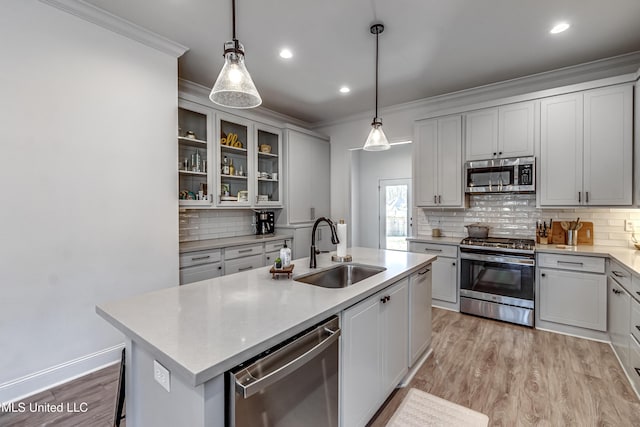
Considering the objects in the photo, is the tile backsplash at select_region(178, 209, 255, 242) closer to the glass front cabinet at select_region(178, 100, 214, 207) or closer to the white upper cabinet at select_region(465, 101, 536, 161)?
the glass front cabinet at select_region(178, 100, 214, 207)

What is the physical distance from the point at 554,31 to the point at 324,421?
348cm

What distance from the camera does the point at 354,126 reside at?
507 centimetres

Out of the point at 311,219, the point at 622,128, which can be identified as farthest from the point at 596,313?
the point at 311,219

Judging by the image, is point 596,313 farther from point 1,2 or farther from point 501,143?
point 1,2

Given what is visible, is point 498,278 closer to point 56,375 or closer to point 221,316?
point 221,316

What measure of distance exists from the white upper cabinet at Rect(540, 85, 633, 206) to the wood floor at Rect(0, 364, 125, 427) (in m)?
4.41

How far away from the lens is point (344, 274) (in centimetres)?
232

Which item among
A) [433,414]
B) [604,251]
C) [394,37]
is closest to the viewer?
[433,414]

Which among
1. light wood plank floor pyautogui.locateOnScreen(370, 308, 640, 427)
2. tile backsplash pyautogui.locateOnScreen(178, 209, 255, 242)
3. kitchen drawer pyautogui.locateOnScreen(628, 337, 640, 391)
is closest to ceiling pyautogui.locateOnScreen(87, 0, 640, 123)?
tile backsplash pyautogui.locateOnScreen(178, 209, 255, 242)

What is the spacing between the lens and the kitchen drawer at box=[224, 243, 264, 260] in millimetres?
3451

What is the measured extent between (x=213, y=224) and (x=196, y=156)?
3.12 ft

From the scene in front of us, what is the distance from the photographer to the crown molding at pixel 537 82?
3.05 metres

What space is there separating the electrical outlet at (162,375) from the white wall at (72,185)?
1758mm

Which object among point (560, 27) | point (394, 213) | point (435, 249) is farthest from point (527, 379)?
point (394, 213)
